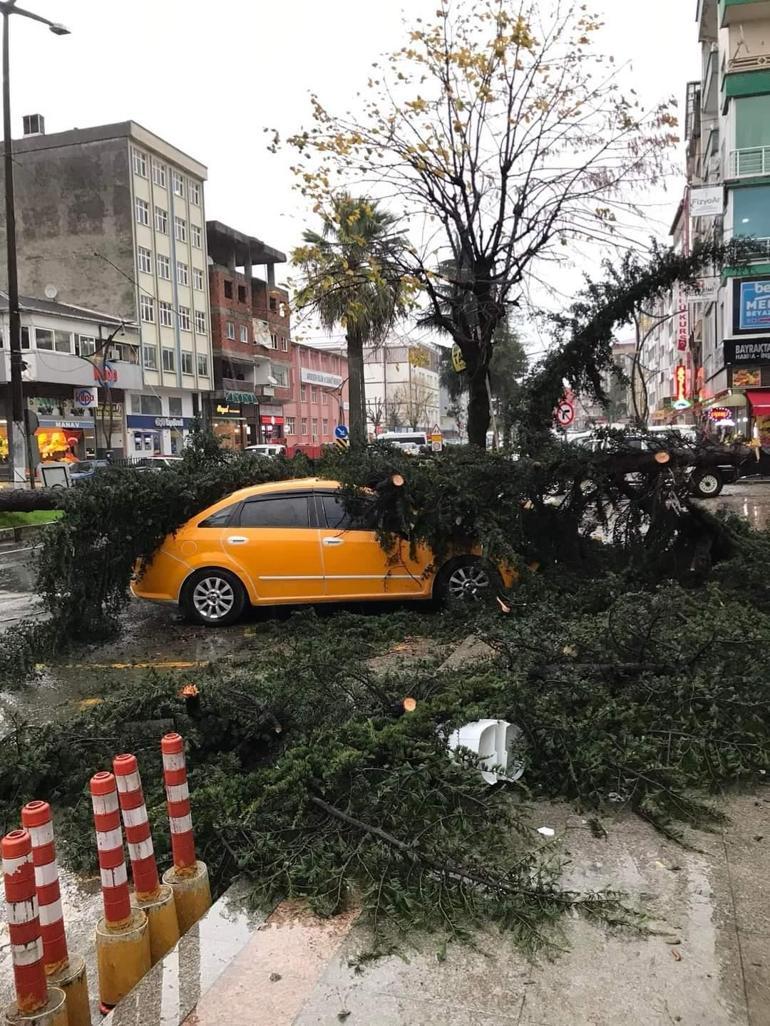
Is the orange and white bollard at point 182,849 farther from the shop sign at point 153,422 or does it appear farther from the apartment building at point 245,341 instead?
the apartment building at point 245,341

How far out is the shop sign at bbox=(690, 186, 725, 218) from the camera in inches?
1312

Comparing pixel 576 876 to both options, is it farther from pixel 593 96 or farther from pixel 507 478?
pixel 593 96

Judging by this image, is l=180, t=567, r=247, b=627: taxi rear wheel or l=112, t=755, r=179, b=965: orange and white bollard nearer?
l=112, t=755, r=179, b=965: orange and white bollard

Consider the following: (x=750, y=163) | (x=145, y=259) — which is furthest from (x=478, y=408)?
(x=145, y=259)

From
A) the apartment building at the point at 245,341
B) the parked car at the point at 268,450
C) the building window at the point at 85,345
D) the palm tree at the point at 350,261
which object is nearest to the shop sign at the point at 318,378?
the apartment building at the point at 245,341

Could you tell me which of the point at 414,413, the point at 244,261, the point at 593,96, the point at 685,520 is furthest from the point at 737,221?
the point at 414,413

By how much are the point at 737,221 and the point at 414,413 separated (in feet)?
205

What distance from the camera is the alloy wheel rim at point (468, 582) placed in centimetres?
817

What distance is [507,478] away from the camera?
8.20 m

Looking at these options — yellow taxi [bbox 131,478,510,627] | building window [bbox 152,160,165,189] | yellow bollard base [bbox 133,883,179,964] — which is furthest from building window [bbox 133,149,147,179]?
yellow bollard base [bbox 133,883,179,964]

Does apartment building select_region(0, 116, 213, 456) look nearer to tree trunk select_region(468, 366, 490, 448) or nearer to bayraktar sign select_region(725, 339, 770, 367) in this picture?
bayraktar sign select_region(725, 339, 770, 367)

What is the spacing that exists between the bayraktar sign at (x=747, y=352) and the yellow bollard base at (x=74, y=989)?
120ft

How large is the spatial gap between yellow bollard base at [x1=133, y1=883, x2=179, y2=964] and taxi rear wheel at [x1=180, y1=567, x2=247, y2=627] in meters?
5.40

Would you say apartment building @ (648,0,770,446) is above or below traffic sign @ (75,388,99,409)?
above
